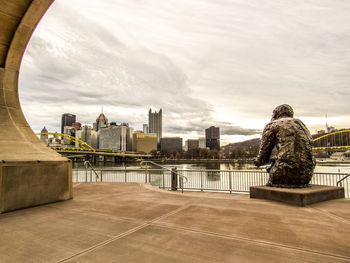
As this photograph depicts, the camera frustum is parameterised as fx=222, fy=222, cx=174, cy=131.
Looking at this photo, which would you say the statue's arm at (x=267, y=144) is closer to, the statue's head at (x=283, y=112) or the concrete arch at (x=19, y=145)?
the statue's head at (x=283, y=112)

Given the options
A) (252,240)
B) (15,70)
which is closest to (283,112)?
(252,240)

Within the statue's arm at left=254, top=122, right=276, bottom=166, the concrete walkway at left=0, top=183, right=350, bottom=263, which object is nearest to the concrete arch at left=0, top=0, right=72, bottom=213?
the concrete walkway at left=0, top=183, right=350, bottom=263

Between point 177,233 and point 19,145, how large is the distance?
5.27 metres

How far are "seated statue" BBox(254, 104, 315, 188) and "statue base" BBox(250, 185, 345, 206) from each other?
14.5 inches

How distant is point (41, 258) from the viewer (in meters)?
2.96

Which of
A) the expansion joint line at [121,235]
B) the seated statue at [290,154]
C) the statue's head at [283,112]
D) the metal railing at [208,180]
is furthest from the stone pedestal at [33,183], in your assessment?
the statue's head at [283,112]

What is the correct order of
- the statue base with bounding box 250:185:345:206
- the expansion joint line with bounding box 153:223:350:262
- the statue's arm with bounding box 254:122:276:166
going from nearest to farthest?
the expansion joint line with bounding box 153:223:350:262
the statue base with bounding box 250:185:345:206
the statue's arm with bounding box 254:122:276:166

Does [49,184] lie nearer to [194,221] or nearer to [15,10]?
[194,221]

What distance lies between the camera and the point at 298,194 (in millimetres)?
5879

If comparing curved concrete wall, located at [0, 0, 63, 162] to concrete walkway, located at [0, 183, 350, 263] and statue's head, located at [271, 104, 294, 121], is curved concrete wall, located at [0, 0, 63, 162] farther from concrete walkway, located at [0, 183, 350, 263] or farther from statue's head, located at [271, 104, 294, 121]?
statue's head, located at [271, 104, 294, 121]

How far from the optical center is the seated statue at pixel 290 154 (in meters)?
6.65

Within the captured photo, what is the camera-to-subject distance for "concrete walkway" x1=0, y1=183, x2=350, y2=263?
299 centimetres

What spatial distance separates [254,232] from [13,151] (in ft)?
20.2

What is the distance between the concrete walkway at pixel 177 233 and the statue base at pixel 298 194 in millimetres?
264
